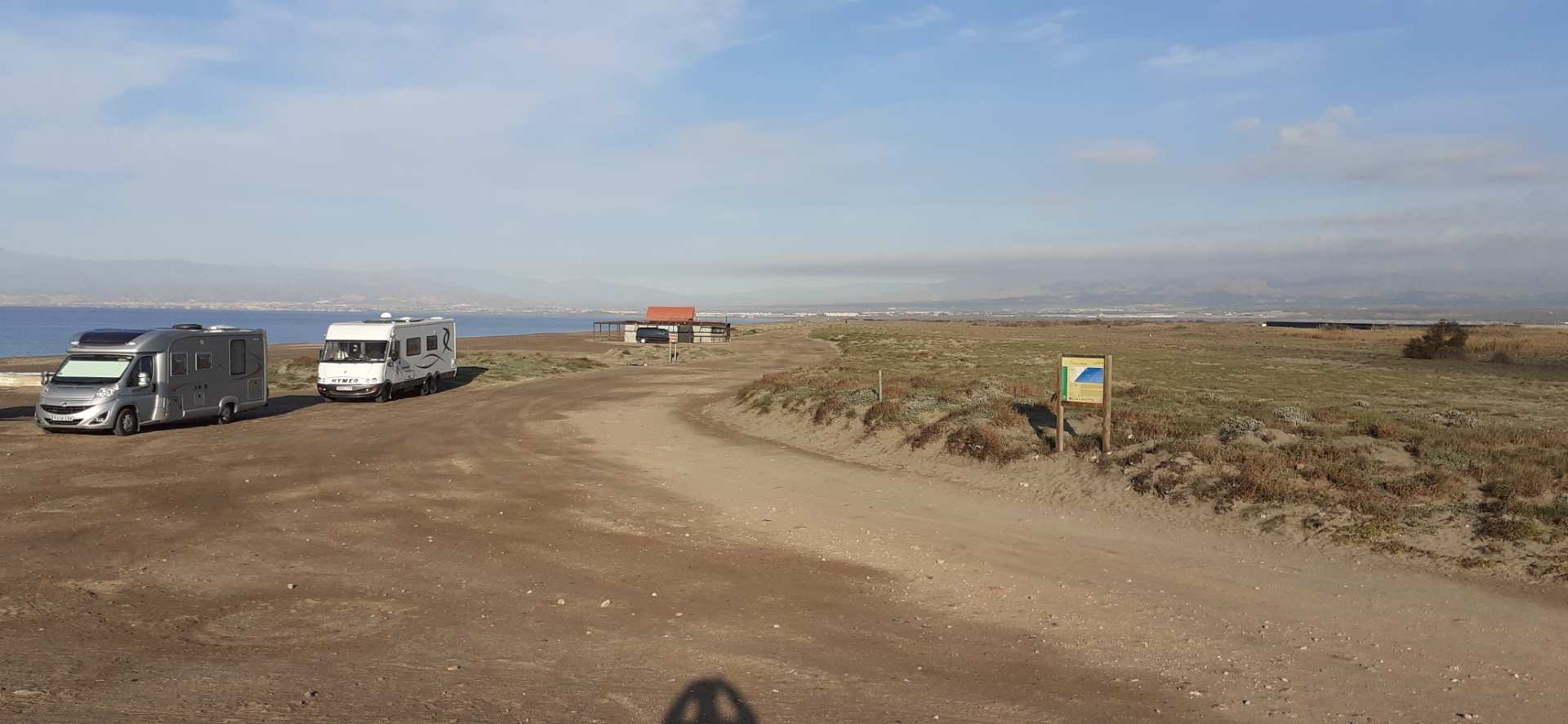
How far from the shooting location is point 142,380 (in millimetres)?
20750

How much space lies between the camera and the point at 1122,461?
588 inches

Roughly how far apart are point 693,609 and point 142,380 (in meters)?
18.2

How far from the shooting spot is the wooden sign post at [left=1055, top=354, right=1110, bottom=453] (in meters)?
15.9

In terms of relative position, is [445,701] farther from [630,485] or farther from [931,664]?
[630,485]

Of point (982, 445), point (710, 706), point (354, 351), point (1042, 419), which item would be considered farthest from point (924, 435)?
point (354, 351)

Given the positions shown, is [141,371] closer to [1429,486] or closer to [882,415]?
[882,415]

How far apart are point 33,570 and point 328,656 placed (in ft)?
16.1

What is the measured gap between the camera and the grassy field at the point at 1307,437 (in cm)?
1138

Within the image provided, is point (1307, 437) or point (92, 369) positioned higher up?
point (92, 369)

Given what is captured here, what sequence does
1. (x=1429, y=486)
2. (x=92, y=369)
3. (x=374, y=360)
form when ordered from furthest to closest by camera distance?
(x=374, y=360), (x=92, y=369), (x=1429, y=486)

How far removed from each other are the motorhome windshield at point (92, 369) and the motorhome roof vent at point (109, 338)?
31 centimetres

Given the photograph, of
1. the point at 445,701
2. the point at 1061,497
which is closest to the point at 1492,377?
the point at 1061,497

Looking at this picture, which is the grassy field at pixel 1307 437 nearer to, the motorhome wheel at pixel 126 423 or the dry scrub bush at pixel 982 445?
the dry scrub bush at pixel 982 445

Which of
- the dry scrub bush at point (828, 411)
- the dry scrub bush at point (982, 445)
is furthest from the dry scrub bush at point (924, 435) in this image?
the dry scrub bush at point (828, 411)
